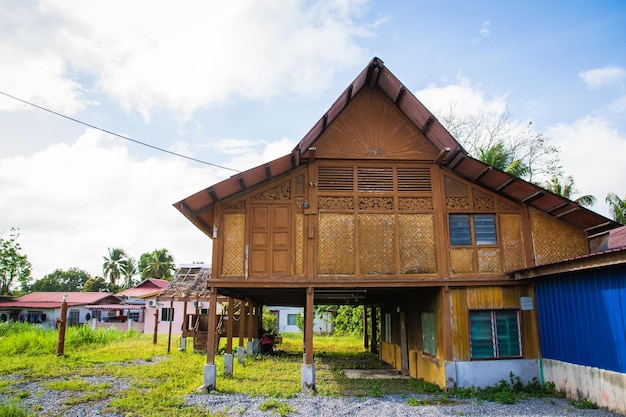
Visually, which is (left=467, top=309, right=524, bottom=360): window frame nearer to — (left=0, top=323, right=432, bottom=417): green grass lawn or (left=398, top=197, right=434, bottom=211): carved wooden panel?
(left=0, top=323, right=432, bottom=417): green grass lawn

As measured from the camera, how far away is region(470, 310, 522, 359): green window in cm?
1109

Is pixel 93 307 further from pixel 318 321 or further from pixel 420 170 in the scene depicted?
pixel 420 170

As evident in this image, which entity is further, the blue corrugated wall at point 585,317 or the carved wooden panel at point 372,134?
the carved wooden panel at point 372,134

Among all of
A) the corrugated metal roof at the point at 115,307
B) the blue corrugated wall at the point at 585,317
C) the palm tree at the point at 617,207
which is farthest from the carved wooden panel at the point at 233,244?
the corrugated metal roof at the point at 115,307

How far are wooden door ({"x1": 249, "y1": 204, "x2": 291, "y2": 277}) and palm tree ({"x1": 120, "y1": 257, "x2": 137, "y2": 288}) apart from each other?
54911 mm

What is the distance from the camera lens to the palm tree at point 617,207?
72.8ft

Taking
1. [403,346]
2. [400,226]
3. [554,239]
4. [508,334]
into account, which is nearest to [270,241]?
[400,226]

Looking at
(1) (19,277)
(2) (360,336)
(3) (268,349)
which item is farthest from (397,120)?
(1) (19,277)

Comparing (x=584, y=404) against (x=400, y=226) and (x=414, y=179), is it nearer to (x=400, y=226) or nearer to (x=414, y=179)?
(x=400, y=226)

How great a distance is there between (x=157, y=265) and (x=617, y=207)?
4778 centimetres

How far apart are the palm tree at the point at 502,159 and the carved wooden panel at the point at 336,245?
12.9 metres

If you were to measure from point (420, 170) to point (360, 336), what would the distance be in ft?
70.3

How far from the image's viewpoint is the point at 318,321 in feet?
116

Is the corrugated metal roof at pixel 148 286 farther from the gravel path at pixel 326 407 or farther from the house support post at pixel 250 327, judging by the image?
the gravel path at pixel 326 407
